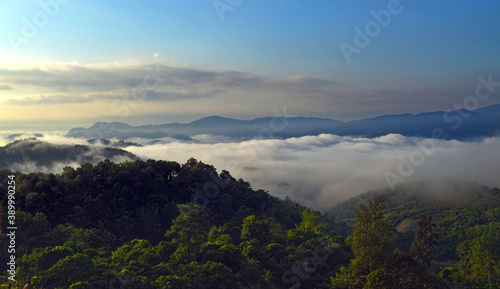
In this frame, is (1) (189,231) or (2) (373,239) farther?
(1) (189,231)

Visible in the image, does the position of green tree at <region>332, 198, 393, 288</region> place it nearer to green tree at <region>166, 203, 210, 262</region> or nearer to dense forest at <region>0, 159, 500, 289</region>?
dense forest at <region>0, 159, 500, 289</region>

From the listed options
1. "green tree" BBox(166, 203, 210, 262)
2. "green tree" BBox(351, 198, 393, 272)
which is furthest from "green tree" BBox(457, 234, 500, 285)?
"green tree" BBox(166, 203, 210, 262)

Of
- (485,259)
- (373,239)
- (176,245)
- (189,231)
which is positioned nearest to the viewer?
(373,239)

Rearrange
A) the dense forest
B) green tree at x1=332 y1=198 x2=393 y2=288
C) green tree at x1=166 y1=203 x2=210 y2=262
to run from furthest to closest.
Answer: green tree at x1=166 y1=203 x2=210 y2=262 → green tree at x1=332 y1=198 x2=393 y2=288 → the dense forest

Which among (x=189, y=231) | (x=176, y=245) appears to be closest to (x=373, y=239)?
→ (x=189, y=231)

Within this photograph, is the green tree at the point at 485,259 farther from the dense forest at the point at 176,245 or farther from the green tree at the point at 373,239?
the green tree at the point at 373,239

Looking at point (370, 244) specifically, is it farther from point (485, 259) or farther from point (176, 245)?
point (176, 245)

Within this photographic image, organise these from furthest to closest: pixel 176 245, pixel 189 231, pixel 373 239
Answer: pixel 176 245
pixel 189 231
pixel 373 239

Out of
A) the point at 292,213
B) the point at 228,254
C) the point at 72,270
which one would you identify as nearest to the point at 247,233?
the point at 228,254

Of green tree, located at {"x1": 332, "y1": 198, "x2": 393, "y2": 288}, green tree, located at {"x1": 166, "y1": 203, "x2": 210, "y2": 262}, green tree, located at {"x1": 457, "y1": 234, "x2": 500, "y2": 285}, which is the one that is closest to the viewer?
green tree, located at {"x1": 332, "y1": 198, "x2": 393, "y2": 288}
